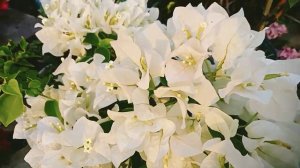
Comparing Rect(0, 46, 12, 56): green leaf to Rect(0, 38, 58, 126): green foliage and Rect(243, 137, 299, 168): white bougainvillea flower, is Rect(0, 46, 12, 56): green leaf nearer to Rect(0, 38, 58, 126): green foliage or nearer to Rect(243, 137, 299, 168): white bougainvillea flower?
Rect(0, 38, 58, 126): green foliage

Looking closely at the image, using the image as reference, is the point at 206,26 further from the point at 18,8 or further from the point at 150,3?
the point at 18,8

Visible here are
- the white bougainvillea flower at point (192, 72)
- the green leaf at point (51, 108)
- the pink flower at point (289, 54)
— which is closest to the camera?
the white bougainvillea flower at point (192, 72)

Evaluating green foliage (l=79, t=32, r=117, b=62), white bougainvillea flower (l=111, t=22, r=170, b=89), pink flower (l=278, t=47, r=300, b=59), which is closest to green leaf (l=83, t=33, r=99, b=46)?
green foliage (l=79, t=32, r=117, b=62)

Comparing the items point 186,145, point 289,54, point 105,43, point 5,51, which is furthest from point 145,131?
point 289,54

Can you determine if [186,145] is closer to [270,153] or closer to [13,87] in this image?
[270,153]

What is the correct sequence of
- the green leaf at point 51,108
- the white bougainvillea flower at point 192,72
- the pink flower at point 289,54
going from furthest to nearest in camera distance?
1. the pink flower at point 289,54
2. the green leaf at point 51,108
3. the white bougainvillea flower at point 192,72

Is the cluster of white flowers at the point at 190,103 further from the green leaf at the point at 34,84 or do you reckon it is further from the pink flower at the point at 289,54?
the pink flower at the point at 289,54

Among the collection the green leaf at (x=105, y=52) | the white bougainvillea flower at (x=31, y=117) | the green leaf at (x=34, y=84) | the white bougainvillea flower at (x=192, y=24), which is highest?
the white bougainvillea flower at (x=192, y=24)

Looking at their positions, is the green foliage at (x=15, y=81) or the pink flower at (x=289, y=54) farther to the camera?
the pink flower at (x=289, y=54)

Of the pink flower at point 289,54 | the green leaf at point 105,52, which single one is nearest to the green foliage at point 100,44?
the green leaf at point 105,52

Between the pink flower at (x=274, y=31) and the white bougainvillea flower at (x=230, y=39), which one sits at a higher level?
the white bougainvillea flower at (x=230, y=39)
